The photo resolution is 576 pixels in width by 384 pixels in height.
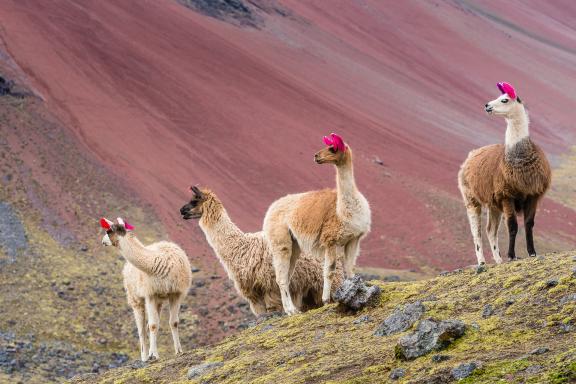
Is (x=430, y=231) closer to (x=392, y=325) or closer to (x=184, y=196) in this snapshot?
(x=184, y=196)

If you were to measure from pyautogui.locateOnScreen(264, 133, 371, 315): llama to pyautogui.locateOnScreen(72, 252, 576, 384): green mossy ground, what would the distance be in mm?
1175

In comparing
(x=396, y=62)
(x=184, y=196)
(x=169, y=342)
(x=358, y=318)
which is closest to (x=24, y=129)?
(x=184, y=196)

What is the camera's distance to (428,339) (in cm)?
838

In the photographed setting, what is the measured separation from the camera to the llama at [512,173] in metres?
12.3

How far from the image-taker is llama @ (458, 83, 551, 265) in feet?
40.3

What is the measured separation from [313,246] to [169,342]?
10.7 meters

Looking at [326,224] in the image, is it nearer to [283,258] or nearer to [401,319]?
[283,258]

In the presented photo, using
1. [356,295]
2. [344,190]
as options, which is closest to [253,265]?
[344,190]

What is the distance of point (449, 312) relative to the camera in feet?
30.5

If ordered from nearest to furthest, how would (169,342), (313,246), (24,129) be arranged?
(313,246), (169,342), (24,129)

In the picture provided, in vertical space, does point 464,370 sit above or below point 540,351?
below

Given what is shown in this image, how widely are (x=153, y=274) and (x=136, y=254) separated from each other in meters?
0.43

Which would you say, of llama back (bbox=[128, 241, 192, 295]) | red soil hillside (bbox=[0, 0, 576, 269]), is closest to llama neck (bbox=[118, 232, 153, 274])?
llama back (bbox=[128, 241, 192, 295])

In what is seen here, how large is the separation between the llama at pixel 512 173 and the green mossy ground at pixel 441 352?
1881mm
